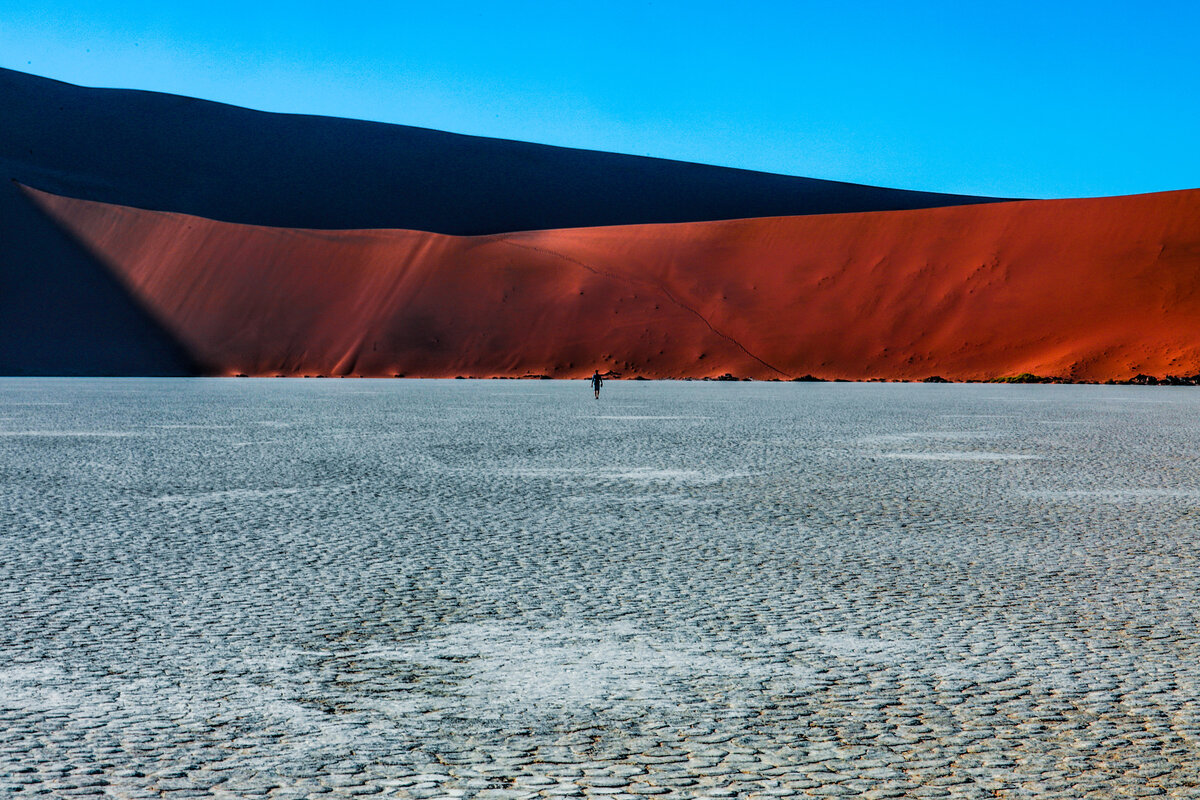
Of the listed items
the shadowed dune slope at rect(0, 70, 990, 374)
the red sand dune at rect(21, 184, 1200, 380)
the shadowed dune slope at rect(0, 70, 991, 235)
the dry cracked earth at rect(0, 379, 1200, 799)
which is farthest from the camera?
the shadowed dune slope at rect(0, 70, 991, 235)

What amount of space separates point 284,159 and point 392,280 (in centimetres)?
3671

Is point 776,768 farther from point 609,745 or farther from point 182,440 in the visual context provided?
point 182,440

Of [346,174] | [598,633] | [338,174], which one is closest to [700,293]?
[346,174]

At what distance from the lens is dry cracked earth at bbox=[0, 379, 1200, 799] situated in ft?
11.8

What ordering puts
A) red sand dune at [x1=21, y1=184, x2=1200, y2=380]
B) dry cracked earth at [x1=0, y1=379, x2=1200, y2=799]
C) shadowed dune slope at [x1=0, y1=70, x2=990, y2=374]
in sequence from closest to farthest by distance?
dry cracked earth at [x1=0, y1=379, x2=1200, y2=799]
red sand dune at [x1=21, y1=184, x2=1200, y2=380]
shadowed dune slope at [x1=0, y1=70, x2=990, y2=374]

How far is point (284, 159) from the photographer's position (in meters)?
103

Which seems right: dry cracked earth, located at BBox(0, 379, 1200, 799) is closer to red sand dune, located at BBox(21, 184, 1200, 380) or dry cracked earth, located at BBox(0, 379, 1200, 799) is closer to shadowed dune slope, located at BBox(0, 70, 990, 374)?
red sand dune, located at BBox(21, 184, 1200, 380)

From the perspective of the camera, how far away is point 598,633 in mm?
5246

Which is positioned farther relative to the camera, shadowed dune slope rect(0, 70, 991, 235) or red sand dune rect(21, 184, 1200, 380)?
shadowed dune slope rect(0, 70, 991, 235)

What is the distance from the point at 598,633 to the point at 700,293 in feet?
204

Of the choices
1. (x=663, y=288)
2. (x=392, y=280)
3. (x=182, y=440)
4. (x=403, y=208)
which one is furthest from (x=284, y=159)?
(x=182, y=440)

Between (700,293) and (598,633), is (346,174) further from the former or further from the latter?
(598,633)

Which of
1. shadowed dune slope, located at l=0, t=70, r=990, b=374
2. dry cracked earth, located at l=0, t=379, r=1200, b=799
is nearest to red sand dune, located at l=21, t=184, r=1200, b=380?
shadowed dune slope, located at l=0, t=70, r=990, b=374

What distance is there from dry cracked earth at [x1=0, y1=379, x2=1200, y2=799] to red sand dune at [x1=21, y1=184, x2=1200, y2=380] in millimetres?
48532
